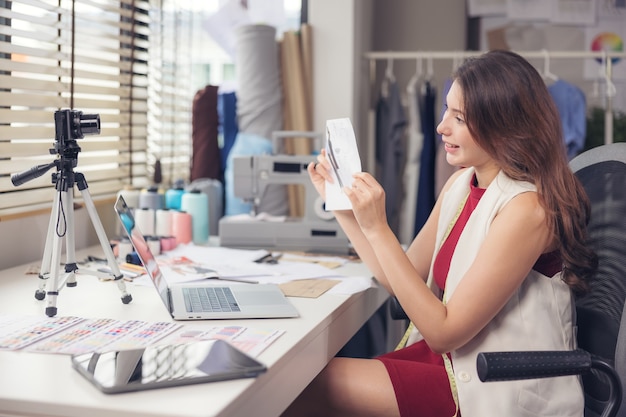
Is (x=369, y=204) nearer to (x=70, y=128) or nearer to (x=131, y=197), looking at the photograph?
(x=70, y=128)

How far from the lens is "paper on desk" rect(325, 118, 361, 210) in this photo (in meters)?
1.75

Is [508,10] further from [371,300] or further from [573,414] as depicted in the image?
[573,414]

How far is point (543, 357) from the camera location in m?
1.24

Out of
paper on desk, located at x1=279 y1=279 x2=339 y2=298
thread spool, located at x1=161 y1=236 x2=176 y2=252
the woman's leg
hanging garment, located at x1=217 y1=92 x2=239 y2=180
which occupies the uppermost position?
hanging garment, located at x1=217 y1=92 x2=239 y2=180

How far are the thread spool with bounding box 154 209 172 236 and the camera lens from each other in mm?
781

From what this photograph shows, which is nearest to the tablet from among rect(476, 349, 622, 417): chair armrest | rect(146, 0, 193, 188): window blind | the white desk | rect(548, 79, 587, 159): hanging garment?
the white desk

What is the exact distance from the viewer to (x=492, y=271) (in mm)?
1465

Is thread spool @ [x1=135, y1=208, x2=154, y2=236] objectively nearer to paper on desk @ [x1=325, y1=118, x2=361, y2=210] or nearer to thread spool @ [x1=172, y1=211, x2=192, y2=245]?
thread spool @ [x1=172, y1=211, x2=192, y2=245]

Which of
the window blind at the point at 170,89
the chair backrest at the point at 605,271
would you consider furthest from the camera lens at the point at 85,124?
the window blind at the point at 170,89

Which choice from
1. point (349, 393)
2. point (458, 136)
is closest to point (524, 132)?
point (458, 136)

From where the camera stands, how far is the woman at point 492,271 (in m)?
1.50

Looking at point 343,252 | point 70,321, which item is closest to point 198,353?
point 70,321

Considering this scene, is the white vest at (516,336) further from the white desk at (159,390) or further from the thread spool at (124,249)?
the thread spool at (124,249)

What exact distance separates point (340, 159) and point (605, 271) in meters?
0.64
